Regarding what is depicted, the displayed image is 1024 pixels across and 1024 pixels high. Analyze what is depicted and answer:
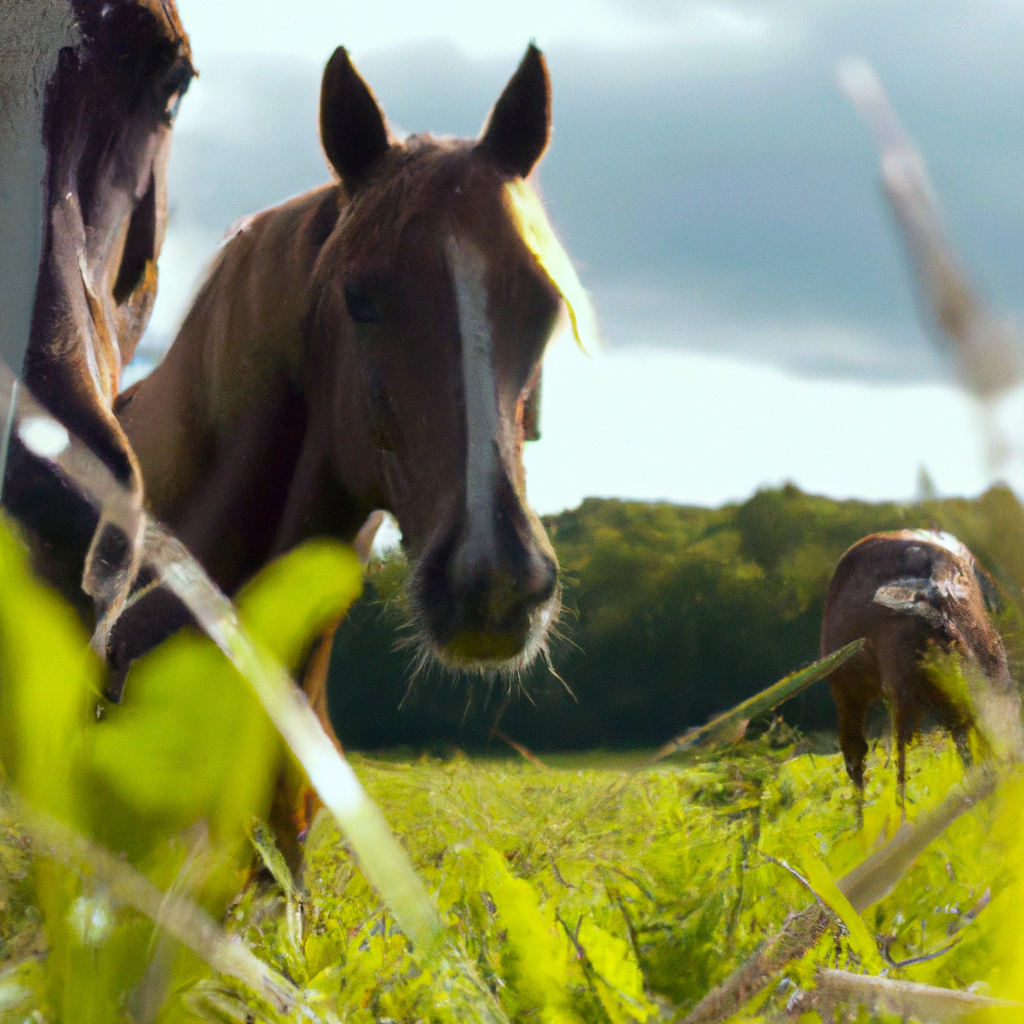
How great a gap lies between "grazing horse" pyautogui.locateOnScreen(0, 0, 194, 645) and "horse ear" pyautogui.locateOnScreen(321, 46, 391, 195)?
0.69 feet

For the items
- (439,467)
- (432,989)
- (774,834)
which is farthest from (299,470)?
(432,989)

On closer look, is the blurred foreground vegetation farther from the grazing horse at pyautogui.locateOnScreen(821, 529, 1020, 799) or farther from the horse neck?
the horse neck

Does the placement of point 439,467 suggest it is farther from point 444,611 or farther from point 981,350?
point 981,350

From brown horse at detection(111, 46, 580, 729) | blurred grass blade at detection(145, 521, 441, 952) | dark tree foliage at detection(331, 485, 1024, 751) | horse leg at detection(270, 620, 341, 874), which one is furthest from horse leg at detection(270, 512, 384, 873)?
dark tree foliage at detection(331, 485, 1024, 751)

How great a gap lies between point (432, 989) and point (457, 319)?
687mm

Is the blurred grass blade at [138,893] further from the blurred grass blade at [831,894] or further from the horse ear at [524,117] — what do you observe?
the horse ear at [524,117]

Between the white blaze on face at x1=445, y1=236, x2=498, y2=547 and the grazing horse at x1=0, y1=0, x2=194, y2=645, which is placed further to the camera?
the white blaze on face at x1=445, y1=236, x2=498, y2=547

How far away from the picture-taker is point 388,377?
93cm

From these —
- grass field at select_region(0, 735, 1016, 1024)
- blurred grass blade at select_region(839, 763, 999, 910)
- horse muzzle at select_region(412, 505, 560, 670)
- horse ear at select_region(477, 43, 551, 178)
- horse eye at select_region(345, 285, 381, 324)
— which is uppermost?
horse ear at select_region(477, 43, 551, 178)

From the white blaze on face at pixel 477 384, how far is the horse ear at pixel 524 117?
0.79ft

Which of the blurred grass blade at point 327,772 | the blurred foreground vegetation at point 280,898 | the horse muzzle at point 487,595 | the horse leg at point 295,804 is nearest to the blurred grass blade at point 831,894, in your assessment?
the blurred foreground vegetation at point 280,898

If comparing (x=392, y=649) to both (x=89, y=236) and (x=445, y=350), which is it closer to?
(x=445, y=350)

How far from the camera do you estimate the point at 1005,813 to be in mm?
300

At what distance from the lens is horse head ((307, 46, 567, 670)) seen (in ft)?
2.53
